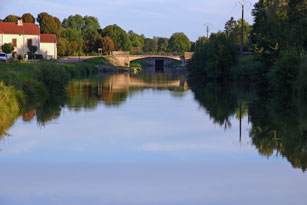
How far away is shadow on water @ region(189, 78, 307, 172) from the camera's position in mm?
16192

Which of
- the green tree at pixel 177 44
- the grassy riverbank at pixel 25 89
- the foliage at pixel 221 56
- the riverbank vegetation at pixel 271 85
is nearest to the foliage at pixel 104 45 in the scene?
the riverbank vegetation at pixel 271 85

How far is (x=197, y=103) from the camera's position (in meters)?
33.1

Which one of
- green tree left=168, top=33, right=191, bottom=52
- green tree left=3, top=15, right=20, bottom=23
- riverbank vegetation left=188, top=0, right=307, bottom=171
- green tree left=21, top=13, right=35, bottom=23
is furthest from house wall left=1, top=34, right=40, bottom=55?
green tree left=168, top=33, right=191, bottom=52

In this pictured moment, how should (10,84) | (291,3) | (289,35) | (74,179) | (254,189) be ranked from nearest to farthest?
(254,189), (74,179), (10,84), (289,35), (291,3)

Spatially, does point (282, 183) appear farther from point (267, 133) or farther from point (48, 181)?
point (267, 133)

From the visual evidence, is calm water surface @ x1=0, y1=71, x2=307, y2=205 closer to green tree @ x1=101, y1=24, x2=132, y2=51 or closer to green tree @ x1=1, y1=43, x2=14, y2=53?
green tree @ x1=1, y1=43, x2=14, y2=53

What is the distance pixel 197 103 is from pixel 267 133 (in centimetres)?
1359

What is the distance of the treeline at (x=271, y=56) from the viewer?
35594mm

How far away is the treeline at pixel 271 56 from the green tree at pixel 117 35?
263 feet

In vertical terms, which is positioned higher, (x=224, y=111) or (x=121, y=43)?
Result: (x=121, y=43)

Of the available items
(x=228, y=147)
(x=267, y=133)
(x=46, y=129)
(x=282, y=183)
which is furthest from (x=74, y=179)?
(x=267, y=133)

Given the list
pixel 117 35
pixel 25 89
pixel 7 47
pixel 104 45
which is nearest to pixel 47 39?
pixel 7 47

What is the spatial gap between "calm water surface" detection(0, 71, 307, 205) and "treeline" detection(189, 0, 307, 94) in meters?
9.76

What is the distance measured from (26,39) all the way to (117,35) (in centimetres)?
6410
